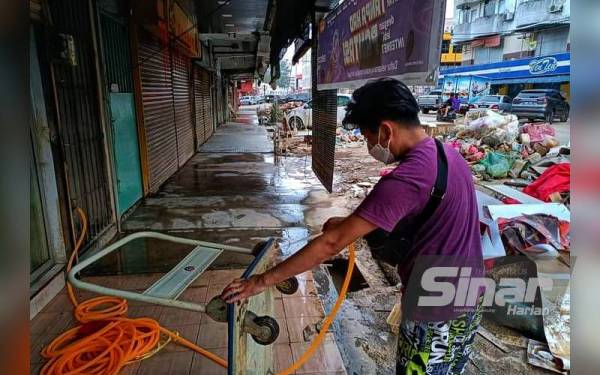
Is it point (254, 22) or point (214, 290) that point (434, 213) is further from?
point (254, 22)

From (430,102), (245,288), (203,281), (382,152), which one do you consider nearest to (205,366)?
(203,281)

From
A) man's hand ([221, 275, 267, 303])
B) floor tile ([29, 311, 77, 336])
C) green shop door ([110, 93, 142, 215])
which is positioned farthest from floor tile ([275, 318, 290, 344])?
green shop door ([110, 93, 142, 215])

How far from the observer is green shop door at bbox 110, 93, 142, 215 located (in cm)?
487

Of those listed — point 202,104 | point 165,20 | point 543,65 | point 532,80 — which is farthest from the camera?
point 532,80

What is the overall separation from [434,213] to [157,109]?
6.25 m

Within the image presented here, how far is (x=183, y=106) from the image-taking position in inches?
360

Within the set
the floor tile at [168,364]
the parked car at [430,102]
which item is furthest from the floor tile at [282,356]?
the parked car at [430,102]

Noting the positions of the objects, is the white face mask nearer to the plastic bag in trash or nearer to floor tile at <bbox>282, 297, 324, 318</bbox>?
floor tile at <bbox>282, 297, 324, 318</bbox>

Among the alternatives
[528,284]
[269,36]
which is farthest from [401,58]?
[269,36]

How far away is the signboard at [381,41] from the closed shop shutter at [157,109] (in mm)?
2843

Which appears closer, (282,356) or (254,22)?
(282,356)

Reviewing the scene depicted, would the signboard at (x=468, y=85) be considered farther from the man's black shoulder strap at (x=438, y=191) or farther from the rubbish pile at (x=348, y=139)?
the man's black shoulder strap at (x=438, y=191)
